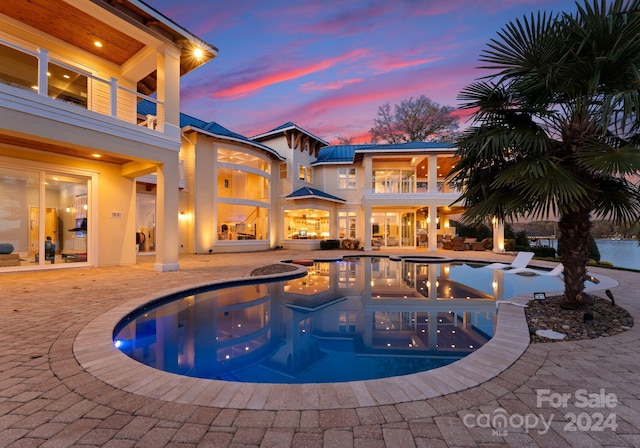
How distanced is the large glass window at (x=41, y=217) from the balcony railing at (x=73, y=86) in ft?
8.82

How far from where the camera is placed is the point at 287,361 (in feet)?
12.8

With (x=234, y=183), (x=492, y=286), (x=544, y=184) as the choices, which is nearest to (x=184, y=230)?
(x=234, y=183)

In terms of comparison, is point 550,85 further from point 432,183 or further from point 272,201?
point 272,201

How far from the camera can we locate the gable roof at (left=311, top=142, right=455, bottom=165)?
17.8 metres

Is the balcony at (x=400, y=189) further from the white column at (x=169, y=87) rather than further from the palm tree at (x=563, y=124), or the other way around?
the palm tree at (x=563, y=124)

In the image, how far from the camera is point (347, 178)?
21938 mm

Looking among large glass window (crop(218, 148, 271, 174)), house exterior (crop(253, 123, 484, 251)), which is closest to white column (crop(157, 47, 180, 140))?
large glass window (crop(218, 148, 271, 174))

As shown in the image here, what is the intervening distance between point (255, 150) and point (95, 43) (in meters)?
9.69

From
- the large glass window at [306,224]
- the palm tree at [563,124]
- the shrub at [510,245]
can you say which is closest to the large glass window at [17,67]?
the palm tree at [563,124]

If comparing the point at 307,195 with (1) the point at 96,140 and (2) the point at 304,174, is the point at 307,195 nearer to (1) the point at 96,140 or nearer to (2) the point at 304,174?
(2) the point at 304,174

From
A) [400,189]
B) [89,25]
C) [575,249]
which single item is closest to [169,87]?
[89,25]

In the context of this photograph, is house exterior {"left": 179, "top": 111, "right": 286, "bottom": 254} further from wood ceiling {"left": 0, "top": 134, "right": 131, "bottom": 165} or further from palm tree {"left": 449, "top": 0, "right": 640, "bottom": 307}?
palm tree {"left": 449, "top": 0, "right": 640, "bottom": 307}

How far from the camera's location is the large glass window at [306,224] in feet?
68.0

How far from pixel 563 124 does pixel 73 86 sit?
13772 millimetres
